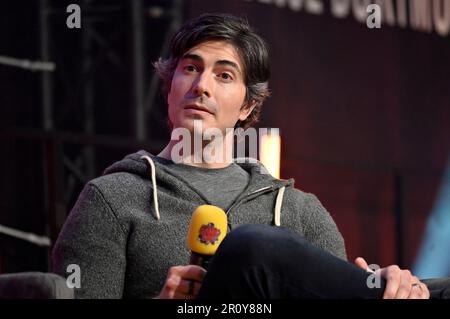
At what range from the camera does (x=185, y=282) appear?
1.95m

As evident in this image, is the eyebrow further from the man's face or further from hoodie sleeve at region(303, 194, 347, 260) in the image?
hoodie sleeve at region(303, 194, 347, 260)

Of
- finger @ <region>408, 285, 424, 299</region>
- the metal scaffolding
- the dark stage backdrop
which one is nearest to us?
finger @ <region>408, 285, 424, 299</region>

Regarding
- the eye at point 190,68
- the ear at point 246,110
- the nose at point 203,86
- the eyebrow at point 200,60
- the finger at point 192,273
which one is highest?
the eyebrow at point 200,60

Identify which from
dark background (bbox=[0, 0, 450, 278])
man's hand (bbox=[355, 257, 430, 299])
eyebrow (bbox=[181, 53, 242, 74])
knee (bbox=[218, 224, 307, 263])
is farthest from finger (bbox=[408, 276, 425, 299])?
dark background (bbox=[0, 0, 450, 278])

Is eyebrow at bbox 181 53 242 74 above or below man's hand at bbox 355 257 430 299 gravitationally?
above

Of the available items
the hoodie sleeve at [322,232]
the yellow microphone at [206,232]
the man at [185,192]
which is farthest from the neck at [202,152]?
the yellow microphone at [206,232]

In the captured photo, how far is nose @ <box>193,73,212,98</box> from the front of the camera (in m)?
2.40

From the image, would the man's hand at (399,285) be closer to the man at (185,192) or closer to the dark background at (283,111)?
the man at (185,192)

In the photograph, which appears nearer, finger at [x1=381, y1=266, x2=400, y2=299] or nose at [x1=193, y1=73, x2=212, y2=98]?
finger at [x1=381, y1=266, x2=400, y2=299]

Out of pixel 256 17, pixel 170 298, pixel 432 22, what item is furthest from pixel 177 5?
pixel 170 298

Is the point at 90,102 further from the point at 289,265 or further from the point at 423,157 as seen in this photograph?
the point at 289,265

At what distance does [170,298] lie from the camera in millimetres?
1961

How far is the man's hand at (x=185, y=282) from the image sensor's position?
1944 mm
